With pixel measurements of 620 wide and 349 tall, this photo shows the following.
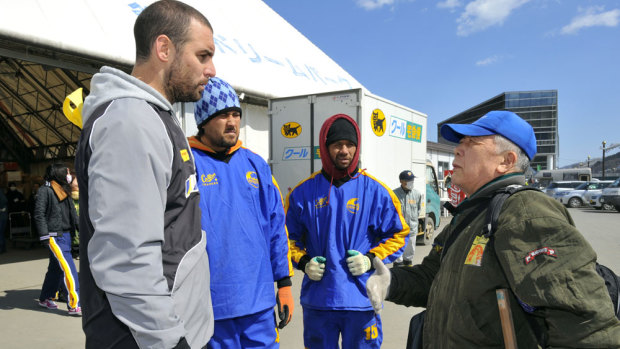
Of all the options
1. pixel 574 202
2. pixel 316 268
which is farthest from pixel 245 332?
pixel 574 202

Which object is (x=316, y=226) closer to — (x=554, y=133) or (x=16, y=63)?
(x=16, y=63)

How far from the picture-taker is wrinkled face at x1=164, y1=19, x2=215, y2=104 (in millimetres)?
1492

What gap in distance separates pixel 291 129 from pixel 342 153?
4063 mm

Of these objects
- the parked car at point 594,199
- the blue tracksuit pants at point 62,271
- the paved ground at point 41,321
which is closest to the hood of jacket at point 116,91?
the paved ground at point 41,321

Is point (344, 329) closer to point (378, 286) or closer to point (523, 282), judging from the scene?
point (378, 286)

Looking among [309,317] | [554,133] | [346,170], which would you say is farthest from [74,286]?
[554,133]

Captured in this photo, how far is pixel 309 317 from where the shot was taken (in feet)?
9.80

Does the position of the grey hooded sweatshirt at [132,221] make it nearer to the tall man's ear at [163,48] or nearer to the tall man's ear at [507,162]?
the tall man's ear at [163,48]

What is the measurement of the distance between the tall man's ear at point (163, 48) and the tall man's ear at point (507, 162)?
139 centimetres

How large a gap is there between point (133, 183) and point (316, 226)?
198cm

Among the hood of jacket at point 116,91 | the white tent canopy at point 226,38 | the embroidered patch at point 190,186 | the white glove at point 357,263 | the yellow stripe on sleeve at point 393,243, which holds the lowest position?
the white glove at point 357,263

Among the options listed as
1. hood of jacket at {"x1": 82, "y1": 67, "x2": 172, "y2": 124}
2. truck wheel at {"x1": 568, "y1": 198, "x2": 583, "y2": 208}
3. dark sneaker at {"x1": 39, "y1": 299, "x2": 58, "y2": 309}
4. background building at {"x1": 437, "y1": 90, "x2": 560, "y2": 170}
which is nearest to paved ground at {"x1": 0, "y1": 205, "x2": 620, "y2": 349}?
dark sneaker at {"x1": 39, "y1": 299, "x2": 58, "y2": 309}

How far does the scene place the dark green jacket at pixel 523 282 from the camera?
1190mm

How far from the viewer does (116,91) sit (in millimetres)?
1345
